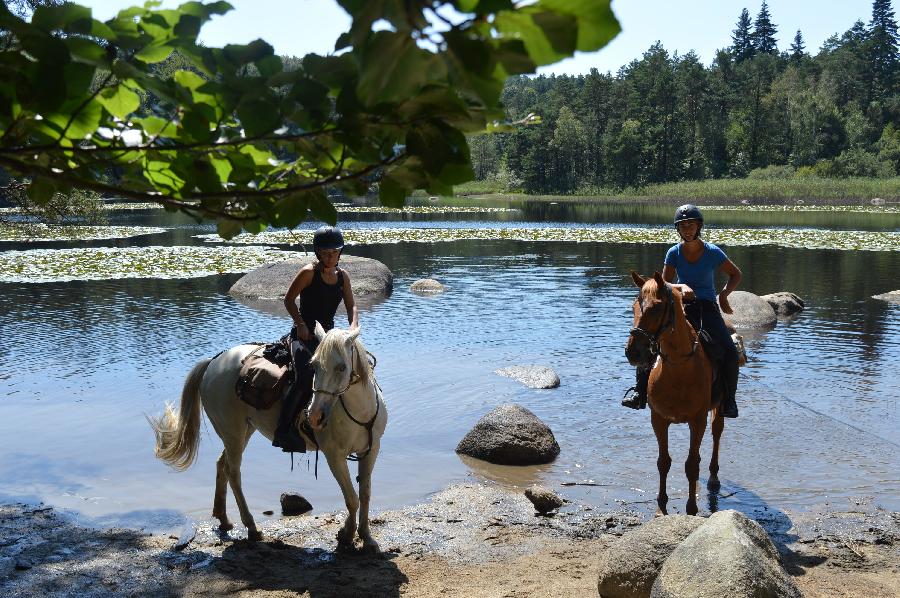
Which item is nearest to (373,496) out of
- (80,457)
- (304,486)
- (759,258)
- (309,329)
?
(304,486)

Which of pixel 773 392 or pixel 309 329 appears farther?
pixel 773 392

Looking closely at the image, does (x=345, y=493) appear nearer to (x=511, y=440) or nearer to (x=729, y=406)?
(x=511, y=440)

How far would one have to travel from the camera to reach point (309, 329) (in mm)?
7273

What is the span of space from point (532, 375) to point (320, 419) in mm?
7672

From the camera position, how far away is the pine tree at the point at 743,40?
155m

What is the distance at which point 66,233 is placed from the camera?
40250 mm

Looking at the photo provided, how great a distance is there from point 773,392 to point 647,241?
2757 centimetres

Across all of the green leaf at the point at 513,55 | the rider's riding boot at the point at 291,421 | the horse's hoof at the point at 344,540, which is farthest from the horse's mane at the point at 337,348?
the green leaf at the point at 513,55

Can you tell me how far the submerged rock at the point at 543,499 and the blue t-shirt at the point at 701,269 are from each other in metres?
2.47

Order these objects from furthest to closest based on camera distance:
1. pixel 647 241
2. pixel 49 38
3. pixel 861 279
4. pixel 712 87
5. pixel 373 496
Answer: pixel 712 87 → pixel 647 241 → pixel 861 279 → pixel 373 496 → pixel 49 38

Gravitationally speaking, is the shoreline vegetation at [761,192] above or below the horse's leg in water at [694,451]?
above

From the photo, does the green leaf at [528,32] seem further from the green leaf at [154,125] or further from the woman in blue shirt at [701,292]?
the woman in blue shirt at [701,292]

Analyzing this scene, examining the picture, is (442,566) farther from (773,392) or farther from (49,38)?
(773,392)

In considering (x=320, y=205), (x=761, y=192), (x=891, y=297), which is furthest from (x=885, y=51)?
(x=320, y=205)
